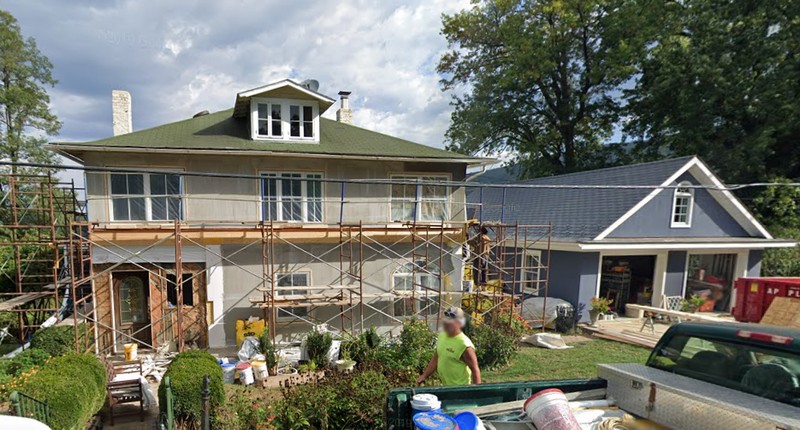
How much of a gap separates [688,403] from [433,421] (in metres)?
2.36

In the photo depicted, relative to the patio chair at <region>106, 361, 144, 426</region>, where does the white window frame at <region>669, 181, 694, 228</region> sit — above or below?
above

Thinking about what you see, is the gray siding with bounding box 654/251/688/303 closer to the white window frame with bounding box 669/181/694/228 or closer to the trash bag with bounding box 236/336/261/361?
the white window frame with bounding box 669/181/694/228

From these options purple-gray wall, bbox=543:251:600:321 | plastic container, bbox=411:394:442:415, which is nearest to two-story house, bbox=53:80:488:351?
purple-gray wall, bbox=543:251:600:321

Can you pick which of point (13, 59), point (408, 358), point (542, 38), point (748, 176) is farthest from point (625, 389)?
point (13, 59)

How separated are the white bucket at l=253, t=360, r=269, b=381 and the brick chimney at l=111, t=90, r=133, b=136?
9.34 meters

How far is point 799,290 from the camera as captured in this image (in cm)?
1028

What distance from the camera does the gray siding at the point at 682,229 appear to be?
1319 cm

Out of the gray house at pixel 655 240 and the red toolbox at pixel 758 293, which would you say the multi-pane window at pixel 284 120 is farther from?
the red toolbox at pixel 758 293

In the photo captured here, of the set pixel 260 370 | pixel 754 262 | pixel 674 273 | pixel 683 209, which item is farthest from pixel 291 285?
pixel 754 262

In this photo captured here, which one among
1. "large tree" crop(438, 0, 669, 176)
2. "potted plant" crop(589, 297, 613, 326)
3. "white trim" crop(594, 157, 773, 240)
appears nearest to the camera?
"potted plant" crop(589, 297, 613, 326)

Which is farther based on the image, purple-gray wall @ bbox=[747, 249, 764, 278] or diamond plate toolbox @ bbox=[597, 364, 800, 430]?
purple-gray wall @ bbox=[747, 249, 764, 278]

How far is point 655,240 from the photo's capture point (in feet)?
42.6

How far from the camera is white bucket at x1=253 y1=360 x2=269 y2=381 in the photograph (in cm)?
831

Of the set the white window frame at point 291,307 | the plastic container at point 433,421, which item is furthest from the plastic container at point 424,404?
the white window frame at point 291,307
